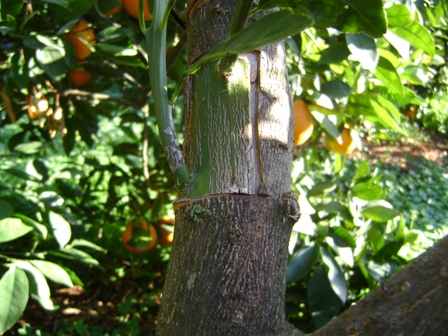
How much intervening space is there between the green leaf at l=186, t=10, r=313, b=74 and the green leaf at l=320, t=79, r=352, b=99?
0.73m

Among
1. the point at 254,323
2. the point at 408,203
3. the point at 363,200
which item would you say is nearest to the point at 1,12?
the point at 254,323

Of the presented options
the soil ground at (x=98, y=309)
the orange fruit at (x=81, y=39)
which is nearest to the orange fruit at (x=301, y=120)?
the orange fruit at (x=81, y=39)

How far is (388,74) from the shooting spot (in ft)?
3.28

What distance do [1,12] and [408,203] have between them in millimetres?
2162

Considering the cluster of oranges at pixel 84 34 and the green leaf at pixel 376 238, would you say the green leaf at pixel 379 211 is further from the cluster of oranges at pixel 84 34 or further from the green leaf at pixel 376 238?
the cluster of oranges at pixel 84 34

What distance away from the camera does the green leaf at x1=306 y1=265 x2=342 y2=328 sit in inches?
49.1

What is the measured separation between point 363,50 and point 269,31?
50 centimetres

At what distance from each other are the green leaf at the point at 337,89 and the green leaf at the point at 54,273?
0.68 m

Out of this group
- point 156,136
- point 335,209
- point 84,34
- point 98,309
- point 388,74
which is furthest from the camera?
point 98,309

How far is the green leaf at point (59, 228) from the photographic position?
1.24 m

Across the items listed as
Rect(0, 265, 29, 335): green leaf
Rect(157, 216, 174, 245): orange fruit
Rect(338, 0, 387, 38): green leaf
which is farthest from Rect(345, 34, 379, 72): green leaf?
Rect(157, 216, 174, 245): orange fruit

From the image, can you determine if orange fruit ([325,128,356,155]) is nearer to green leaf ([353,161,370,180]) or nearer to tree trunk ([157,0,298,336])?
green leaf ([353,161,370,180])

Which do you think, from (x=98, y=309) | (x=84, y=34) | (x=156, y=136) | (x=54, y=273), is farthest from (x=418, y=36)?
(x=98, y=309)

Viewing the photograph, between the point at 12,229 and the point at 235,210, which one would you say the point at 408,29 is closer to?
the point at 235,210
